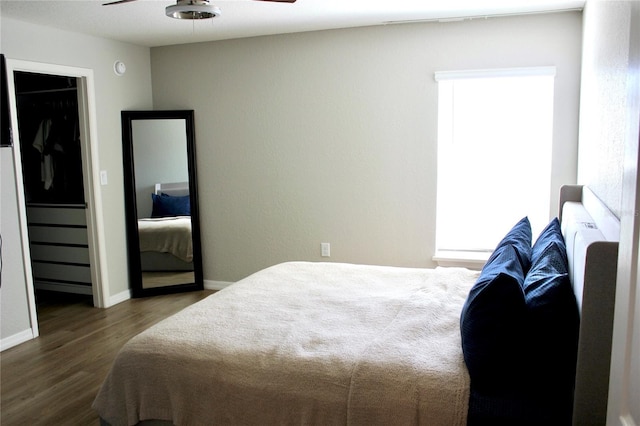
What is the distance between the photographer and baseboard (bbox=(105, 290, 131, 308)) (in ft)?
15.7

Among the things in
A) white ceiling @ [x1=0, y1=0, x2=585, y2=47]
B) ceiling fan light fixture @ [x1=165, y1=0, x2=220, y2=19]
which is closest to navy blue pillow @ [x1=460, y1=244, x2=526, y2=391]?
ceiling fan light fixture @ [x1=165, y1=0, x2=220, y2=19]

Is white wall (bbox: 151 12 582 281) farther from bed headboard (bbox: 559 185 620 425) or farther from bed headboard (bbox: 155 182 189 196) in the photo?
bed headboard (bbox: 559 185 620 425)

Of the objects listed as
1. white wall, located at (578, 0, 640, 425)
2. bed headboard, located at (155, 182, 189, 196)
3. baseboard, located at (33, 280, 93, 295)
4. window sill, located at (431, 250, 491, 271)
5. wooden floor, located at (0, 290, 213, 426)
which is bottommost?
wooden floor, located at (0, 290, 213, 426)

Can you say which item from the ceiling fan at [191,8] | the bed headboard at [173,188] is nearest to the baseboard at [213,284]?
the bed headboard at [173,188]

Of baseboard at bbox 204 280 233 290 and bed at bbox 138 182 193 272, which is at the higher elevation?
bed at bbox 138 182 193 272

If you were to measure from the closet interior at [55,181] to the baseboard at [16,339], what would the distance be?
1.00 metres

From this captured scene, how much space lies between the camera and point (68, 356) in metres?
3.57

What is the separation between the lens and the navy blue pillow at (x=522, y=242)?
2.37 meters

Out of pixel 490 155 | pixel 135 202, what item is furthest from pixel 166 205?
pixel 490 155

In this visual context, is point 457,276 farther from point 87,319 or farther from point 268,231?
point 87,319

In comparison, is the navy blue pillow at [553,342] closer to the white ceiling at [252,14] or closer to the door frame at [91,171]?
the white ceiling at [252,14]

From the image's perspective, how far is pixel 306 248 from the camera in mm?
4879

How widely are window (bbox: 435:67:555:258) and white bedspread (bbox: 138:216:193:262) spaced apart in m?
2.36

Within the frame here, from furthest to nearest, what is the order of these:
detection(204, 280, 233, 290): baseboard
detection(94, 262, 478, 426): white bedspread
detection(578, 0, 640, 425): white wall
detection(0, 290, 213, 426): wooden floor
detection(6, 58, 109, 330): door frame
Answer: detection(204, 280, 233, 290): baseboard
detection(6, 58, 109, 330): door frame
detection(0, 290, 213, 426): wooden floor
detection(94, 262, 478, 426): white bedspread
detection(578, 0, 640, 425): white wall
